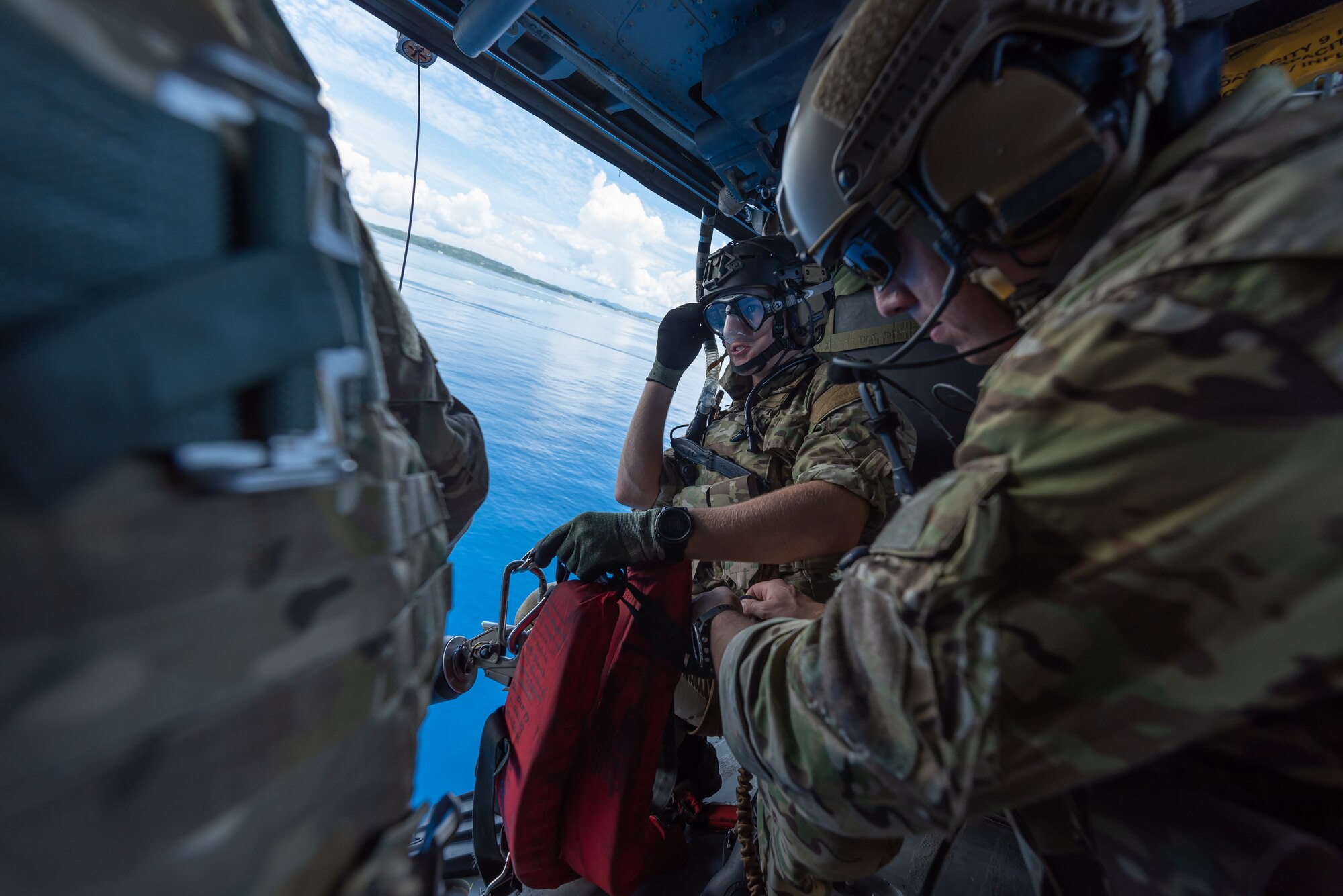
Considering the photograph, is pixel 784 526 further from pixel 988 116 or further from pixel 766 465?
pixel 988 116

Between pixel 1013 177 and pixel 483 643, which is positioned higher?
pixel 1013 177

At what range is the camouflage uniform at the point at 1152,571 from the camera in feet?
1.42

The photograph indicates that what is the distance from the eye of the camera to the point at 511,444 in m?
4.14

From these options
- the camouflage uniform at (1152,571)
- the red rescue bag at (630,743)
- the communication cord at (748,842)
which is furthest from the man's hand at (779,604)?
the camouflage uniform at (1152,571)

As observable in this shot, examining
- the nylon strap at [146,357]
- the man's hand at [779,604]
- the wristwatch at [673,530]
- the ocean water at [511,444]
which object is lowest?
the ocean water at [511,444]

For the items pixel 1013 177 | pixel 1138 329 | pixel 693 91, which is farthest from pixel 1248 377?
pixel 693 91

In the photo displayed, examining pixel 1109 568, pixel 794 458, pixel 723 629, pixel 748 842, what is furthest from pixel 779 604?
pixel 1109 568

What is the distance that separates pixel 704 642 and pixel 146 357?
1.15m

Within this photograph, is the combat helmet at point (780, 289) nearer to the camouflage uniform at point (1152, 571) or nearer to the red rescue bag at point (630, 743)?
the red rescue bag at point (630, 743)

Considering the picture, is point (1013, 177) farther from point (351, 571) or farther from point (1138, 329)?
point (351, 571)

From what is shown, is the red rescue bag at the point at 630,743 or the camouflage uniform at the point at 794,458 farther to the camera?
the camouflage uniform at the point at 794,458

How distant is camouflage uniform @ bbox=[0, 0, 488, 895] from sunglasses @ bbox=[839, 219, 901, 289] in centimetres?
83

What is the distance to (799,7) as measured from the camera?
159 cm

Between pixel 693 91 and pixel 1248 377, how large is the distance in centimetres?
220
